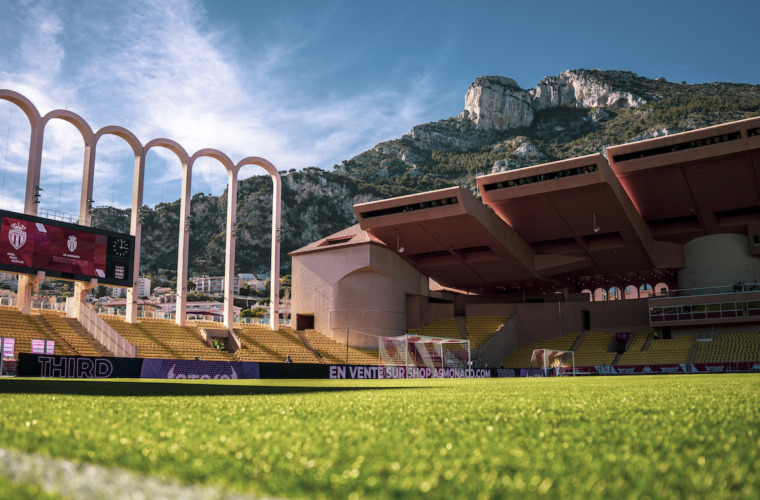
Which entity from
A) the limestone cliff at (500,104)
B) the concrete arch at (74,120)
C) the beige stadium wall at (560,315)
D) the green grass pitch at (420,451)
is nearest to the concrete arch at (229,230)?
the concrete arch at (74,120)

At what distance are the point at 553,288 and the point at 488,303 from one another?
683cm

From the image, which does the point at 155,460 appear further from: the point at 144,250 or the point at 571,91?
the point at 571,91

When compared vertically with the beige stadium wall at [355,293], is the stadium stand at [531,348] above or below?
below

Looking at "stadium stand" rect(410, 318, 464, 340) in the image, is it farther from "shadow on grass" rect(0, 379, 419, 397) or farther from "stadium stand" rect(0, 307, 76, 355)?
"shadow on grass" rect(0, 379, 419, 397)

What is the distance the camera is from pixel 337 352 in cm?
5050

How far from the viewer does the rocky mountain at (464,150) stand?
145 metres

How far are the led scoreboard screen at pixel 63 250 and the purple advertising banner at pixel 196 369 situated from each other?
8495 millimetres

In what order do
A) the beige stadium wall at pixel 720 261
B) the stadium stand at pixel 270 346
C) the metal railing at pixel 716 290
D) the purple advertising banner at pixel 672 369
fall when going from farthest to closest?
the beige stadium wall at pixel 720 261
the metal railing at pixel 716 290
the stadium stand at pixel 270 346
the purple advertising banner at pixel 672 369

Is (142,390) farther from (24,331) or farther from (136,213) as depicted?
(136,213)

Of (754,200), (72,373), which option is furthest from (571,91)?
(72,373)

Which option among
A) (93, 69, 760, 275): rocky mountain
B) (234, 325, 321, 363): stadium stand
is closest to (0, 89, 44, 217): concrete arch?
(234, 325, 321, 363): stadium stand

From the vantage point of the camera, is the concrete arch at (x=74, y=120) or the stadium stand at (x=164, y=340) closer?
the concrete arch at (x=74, y=120)

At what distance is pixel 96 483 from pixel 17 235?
34.2m

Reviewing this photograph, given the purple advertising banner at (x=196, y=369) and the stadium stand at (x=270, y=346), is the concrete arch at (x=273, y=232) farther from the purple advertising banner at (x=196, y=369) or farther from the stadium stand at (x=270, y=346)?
the purple advertising banner at (x=196, y=369)
